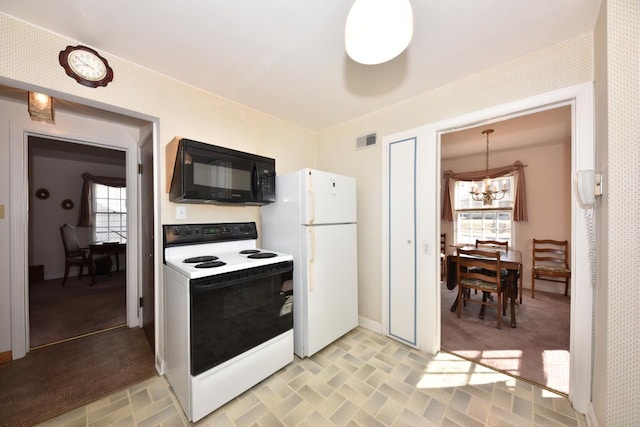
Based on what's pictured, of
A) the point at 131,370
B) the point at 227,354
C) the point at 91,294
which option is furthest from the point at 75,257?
the point at 227,354

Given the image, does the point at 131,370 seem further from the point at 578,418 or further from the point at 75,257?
the point at 75,257

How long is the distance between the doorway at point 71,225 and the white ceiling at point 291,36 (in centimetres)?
284

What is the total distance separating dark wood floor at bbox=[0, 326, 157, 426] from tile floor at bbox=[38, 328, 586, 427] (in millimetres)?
153

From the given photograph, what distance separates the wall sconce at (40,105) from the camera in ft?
5.93

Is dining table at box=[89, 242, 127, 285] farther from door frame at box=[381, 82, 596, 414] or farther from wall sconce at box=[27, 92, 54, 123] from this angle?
door frame at box=[381, 82, 596, 414]

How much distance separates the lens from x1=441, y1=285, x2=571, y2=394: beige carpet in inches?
75.7

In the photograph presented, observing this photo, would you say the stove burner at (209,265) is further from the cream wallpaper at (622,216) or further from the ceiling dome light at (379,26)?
the cream wallpaper at (622,216)

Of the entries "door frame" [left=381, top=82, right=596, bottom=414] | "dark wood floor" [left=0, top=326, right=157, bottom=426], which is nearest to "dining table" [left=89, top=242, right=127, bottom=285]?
"dark wood floor" [left=0, top=326, right=157, bottom=426]

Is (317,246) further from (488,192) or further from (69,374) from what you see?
(488,192)

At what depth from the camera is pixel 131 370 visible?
1.97m

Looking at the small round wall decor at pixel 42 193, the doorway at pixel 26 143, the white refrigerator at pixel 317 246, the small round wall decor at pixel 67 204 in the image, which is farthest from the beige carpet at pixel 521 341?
the small round wall decor at pixel 42 193

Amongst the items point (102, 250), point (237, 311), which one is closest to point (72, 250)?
point (102, 250)

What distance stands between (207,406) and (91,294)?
3.79 m

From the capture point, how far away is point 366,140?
264 cm
